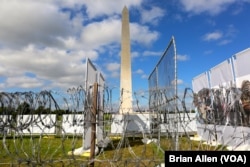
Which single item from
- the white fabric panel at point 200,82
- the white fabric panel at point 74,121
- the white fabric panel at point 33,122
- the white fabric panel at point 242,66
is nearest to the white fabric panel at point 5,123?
the white fabric panel at point 33,122

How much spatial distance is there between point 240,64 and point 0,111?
5769mm

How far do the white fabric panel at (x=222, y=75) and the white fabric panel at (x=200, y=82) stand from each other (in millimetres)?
632

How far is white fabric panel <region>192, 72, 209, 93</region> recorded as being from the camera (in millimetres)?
10442

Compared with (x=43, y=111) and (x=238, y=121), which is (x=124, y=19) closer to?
(x=238, y=121)

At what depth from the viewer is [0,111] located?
152 inches

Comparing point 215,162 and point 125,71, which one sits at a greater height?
point 125,71

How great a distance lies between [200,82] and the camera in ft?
37.8

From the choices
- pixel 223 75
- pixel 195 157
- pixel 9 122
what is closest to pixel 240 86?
pixel 223 75

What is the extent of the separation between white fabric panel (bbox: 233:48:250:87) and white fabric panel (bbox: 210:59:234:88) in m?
0.41

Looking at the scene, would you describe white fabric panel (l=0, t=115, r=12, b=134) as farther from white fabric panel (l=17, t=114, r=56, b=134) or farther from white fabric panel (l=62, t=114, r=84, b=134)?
white fabric panel (l=62, t=114, r=84, b=134)

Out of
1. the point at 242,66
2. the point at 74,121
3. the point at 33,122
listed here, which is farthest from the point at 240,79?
the point at 33,122

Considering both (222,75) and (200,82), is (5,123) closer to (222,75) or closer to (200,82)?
(222,75)

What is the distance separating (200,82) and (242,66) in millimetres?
4666

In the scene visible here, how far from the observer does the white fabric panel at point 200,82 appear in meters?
10.4
